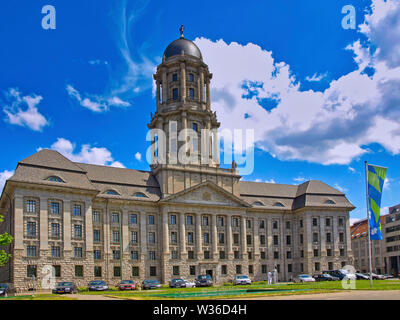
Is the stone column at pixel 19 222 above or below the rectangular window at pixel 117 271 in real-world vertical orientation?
above

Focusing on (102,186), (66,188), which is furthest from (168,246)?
(66,188)

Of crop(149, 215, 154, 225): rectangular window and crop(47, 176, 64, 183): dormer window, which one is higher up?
crop(47, 176, 64, 183): dormer window

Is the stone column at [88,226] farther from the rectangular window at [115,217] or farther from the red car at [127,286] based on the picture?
the red car at [127,286]

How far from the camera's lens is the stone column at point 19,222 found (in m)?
58.8

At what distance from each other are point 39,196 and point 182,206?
23882 millimetres

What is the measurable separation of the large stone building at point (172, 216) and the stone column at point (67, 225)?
0.46ft

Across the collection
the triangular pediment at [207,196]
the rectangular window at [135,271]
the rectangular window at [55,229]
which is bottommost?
the rectangular window at [135,271]

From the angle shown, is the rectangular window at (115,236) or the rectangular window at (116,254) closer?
the rectangular window at (116,254)

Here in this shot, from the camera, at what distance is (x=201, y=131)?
88.7 m

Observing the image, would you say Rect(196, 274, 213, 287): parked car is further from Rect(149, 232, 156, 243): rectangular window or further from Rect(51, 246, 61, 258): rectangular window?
Rect(51, 246, 61, 258): rectangular window

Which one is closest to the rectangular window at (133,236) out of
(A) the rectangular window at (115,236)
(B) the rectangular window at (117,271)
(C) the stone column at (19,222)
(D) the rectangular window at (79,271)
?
(A) the rectangular window at (115,236)

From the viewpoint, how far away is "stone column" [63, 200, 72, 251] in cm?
6300

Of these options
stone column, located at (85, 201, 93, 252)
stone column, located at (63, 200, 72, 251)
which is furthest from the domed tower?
stone column, located at (63, 200, 72, 251)

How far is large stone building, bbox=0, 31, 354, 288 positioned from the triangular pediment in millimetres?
182
